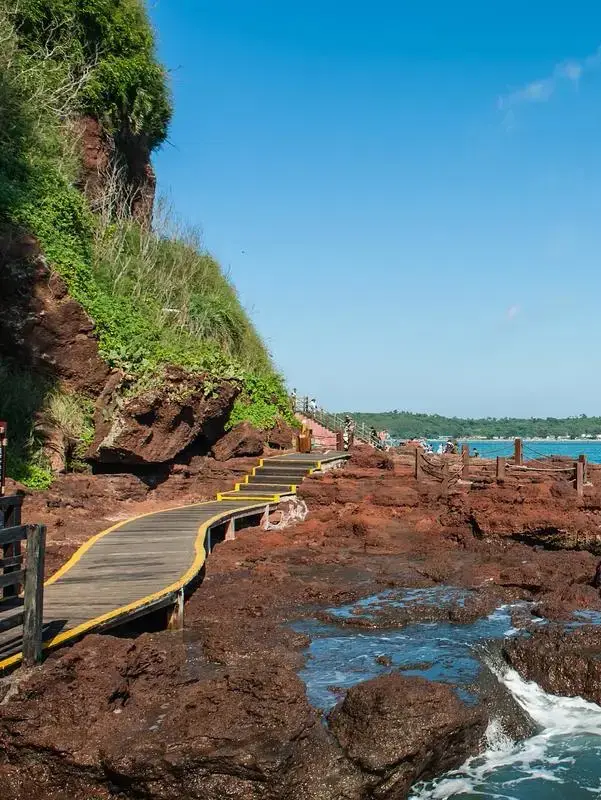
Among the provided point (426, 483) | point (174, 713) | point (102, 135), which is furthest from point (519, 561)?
point (102, 135)

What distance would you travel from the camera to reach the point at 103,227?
23.8 meters

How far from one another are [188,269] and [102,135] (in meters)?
5.75

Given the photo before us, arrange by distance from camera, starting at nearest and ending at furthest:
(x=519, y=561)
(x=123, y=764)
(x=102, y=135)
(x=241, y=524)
Result: (x=123, y=764) → (x=519, y=561) → (x=241, y=524) → (x=102, y=135)

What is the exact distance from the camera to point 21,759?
6.01m

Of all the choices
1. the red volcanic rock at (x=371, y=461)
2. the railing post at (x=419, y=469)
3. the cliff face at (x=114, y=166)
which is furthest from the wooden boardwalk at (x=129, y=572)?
the cliff face at (x=114, y=166)

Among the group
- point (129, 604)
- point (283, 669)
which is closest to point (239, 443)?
point (129, 604)

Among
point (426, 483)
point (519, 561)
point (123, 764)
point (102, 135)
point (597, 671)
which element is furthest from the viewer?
point (102, 135)

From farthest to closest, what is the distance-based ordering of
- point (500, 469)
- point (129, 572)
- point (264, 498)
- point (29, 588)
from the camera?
point (500, 469) → point (264, 498) → point (129, 572) → point (29, 588)

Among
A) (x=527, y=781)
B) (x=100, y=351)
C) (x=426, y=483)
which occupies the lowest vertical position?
(x=527, y=781)

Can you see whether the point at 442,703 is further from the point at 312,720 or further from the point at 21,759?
the point at 21,759

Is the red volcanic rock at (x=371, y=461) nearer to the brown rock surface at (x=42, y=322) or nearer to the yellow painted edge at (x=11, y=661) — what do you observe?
the brown rock surface at (x=42, y=322)

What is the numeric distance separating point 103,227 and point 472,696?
67.4ft

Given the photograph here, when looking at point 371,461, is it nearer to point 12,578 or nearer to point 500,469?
point 500,469

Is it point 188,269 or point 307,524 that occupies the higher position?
point 188,269
